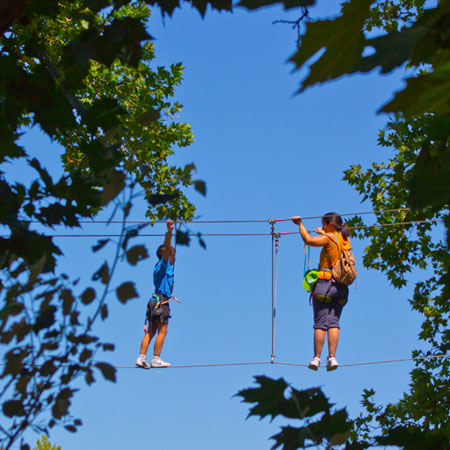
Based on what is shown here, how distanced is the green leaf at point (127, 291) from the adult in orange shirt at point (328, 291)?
18.1 feet

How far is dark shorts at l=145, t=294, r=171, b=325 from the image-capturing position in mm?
7609

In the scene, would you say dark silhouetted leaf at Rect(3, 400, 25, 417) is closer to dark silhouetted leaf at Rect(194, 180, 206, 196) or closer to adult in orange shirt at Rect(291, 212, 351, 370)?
dark silhouetted leaf at Rect(194, 180, 206, 196)

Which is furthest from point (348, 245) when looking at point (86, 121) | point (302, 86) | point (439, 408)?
point (302, 86)

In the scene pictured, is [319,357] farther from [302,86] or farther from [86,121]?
[302,86]

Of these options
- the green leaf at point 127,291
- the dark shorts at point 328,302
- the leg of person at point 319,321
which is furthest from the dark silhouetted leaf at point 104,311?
the leg of person at point 319,321

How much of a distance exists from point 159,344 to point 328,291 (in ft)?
8.24

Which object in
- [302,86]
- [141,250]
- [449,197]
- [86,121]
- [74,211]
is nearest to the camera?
[302,86]

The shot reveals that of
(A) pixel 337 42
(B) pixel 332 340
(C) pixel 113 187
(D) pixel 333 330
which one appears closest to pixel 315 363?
(B) pixel 332 340

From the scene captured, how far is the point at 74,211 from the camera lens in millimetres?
1565

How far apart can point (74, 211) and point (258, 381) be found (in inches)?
31.8

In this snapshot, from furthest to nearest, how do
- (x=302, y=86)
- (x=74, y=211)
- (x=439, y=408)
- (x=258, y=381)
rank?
(x=439, y=408), (x=74, y=211), (x=258, y=381), (x=302, y=86)

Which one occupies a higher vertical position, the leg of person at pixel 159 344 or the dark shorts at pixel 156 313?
the dark shorts at pixel 156 313

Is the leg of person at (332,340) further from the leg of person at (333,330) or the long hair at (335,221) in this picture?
the long hair at (335,221)

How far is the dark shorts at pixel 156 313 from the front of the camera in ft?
25.0
